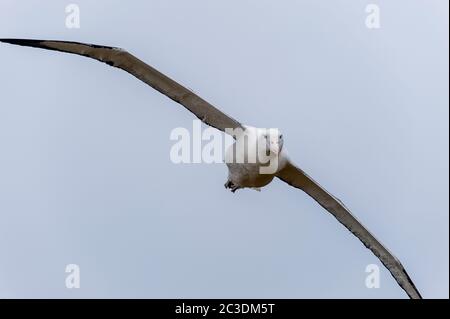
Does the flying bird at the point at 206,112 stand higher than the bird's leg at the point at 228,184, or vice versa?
the flying bird at the point at 206,112

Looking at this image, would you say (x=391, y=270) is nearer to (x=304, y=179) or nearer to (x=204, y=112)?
(x=304, y=179)

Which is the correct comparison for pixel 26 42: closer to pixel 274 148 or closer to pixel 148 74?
pixel 148 74

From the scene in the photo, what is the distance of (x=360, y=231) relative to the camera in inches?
1055

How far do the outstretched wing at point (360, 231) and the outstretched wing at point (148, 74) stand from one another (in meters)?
2.26

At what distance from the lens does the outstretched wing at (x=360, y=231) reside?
26.5 m

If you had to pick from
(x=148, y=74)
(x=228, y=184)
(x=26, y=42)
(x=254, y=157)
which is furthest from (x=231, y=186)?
(x=26, y=42)

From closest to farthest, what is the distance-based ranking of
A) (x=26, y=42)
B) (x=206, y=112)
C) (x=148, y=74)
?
1. (x=26, y=42)
2. (x=148, y=74)
3. (x=206, y=112)

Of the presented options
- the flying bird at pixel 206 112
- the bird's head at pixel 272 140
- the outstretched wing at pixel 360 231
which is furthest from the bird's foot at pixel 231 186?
the outstretched wing at pixel 360 231

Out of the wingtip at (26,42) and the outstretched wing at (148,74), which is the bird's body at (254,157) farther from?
the wingtip at (26,42)

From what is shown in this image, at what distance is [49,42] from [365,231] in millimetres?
7170

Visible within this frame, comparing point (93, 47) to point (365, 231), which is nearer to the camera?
point (93, 47)

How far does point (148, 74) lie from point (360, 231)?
5.40 metres
